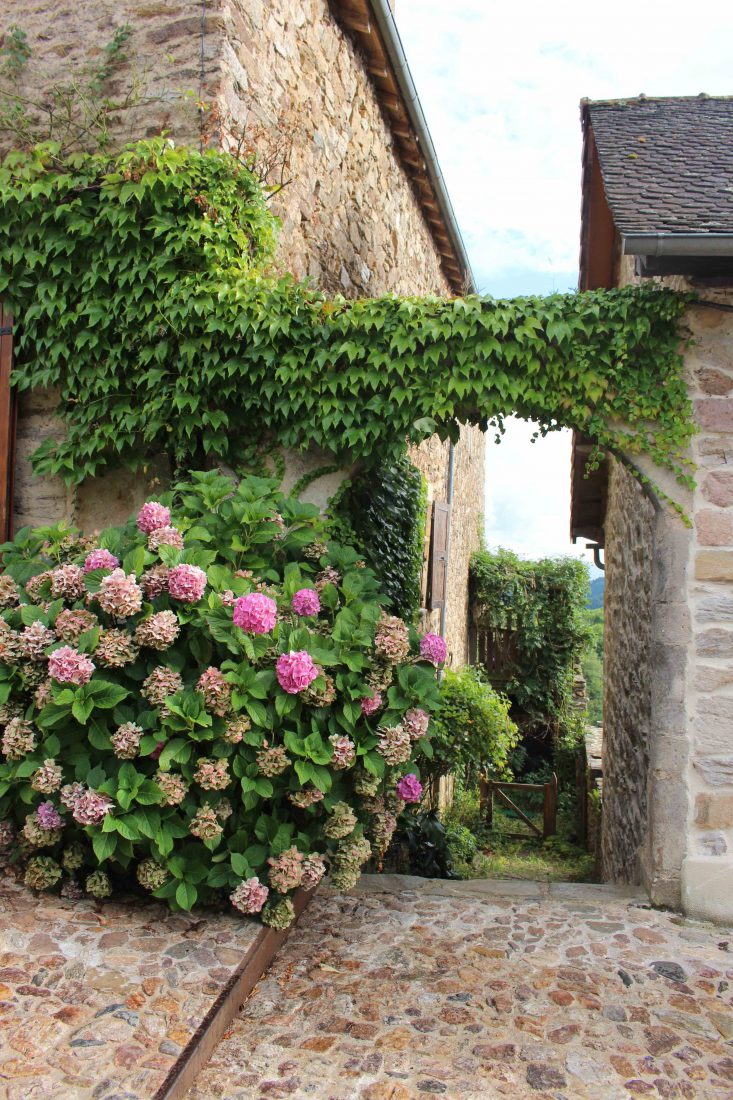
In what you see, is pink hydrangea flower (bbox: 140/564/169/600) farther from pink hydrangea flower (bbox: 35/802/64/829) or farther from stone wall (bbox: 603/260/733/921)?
stone wall (bbox: 603/260/733/921)

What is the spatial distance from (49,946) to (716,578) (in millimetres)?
3082

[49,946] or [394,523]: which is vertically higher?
[394,523]

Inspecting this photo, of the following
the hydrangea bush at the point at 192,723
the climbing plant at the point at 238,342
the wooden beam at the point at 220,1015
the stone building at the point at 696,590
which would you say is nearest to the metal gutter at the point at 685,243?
the stone building at the point at 696,590

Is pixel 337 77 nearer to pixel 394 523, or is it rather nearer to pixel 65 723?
pixel 394 523

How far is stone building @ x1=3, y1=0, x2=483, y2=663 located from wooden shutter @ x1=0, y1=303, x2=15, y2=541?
0.11 meters

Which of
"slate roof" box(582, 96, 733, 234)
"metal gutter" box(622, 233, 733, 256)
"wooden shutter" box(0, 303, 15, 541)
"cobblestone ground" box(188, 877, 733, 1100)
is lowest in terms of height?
"cobblestone ground" box(188, 877, 733, 1100)

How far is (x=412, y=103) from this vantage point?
21.5 ft

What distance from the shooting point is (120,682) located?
10.4ft

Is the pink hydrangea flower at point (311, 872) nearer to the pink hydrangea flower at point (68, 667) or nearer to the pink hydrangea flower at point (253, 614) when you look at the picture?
the pink hydrangea flower at point (253, 614)

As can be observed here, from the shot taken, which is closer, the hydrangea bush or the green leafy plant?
the hydrangea bush

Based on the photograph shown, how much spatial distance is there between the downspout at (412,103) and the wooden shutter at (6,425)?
328 cm

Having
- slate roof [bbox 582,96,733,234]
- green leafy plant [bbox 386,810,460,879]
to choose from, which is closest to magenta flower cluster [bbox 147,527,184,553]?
slate roof [bbox 582,96,733,234]

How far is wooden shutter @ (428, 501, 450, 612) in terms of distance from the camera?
7715 millimetres

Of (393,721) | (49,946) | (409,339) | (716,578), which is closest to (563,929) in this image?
(393,721)
